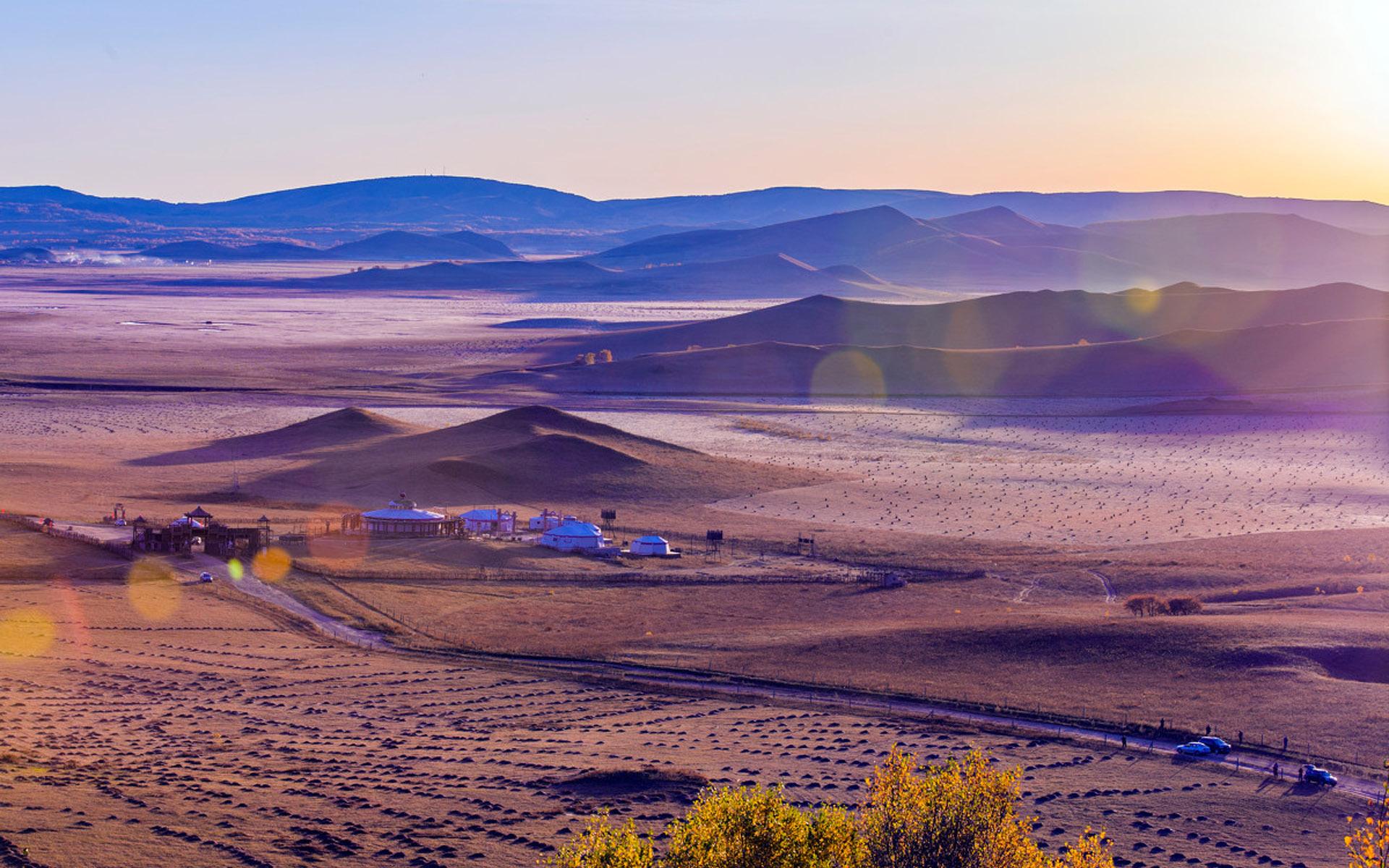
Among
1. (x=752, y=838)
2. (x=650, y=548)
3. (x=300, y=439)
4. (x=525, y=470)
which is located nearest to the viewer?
(x=752, y=838)

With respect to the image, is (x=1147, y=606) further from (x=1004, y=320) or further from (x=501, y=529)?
(x=1004, y=320)

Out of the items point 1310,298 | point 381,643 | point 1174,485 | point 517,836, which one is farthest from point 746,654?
point 1310,298

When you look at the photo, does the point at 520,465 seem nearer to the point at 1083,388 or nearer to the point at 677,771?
the point at 677,771

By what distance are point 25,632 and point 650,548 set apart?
21980 mm

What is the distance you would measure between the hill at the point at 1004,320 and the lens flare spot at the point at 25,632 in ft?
303

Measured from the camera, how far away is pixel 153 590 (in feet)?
141

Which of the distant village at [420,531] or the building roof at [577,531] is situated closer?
the distant village at [420,531]

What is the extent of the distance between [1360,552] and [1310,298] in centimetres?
10008

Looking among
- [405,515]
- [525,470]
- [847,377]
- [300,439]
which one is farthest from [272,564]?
[847,377]

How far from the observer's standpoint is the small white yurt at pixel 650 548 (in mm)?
51719

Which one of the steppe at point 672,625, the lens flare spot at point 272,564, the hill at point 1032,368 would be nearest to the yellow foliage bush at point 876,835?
the steppe at point 672,625

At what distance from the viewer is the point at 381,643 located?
38.3 m

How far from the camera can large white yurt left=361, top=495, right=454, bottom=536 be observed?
5291cm

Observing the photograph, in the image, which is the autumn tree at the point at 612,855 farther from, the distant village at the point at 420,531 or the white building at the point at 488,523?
the white building at the point at 488,523
